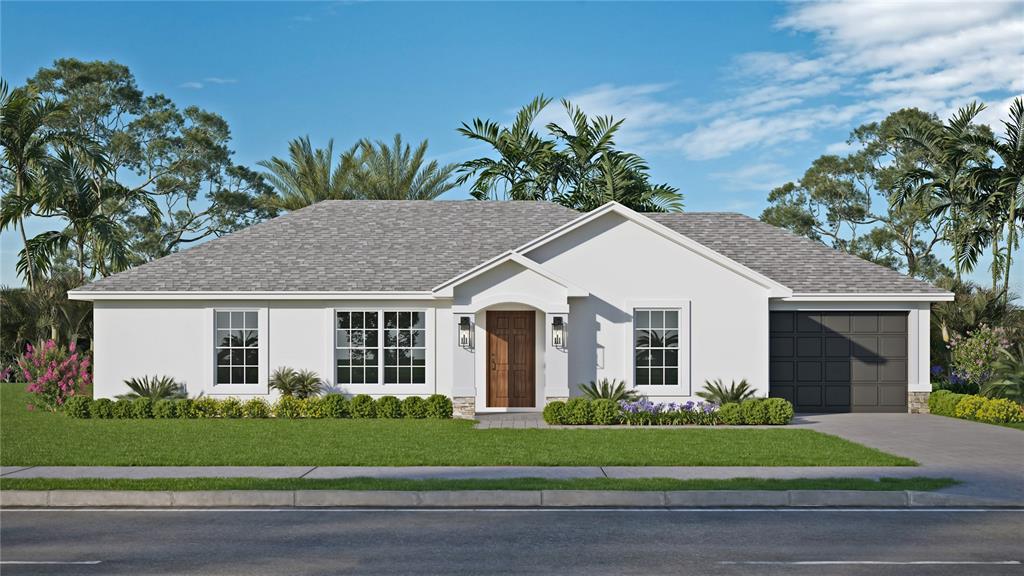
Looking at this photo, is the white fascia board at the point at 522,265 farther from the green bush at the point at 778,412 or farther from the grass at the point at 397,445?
the green bush at the point at 778,412

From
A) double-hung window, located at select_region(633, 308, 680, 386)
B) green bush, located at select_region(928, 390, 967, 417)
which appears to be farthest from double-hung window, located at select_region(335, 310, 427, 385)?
green bush, located at select_region(928, 390, 967, 417)

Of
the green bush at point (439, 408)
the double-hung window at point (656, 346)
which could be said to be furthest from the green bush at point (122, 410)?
the double-hung window at point (656, 346)

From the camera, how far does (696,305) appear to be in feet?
71.8

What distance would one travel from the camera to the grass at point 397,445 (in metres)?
13.9

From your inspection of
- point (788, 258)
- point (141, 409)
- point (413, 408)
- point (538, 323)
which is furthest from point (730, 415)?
point (141, 409)

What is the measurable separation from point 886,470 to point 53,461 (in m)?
12.2

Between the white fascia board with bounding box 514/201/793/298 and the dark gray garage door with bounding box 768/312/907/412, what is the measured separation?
1396mm

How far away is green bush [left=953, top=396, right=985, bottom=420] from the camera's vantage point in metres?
21.0

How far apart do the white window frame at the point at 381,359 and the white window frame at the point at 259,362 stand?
1.55 meters

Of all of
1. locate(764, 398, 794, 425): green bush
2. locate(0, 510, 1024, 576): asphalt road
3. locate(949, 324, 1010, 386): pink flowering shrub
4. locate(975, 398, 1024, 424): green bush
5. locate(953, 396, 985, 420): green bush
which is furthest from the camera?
locate(949, 324, 1010, 386): pink flowering shrub

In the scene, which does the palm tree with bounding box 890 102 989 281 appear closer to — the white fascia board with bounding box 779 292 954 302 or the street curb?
the white fascia board with bounding box 779 292 954 302

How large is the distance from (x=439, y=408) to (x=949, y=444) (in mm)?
10506

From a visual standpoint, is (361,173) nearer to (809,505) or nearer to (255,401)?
(255,401)

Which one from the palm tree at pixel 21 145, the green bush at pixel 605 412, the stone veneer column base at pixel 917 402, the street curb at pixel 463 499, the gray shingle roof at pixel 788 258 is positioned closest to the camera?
the street curb at pixel 463 499
